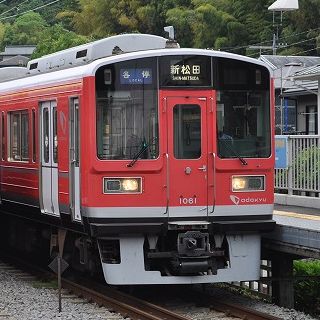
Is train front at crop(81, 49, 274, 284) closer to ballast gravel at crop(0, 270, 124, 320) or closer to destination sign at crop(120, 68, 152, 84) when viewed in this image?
destination sign at crop(120, 68, 152, 84)

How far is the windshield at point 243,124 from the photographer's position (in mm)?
11555

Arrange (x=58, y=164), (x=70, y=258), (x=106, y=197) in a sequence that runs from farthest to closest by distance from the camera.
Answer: (x=70, y=258)
(x=58, y=164)
(x=106, y=197)

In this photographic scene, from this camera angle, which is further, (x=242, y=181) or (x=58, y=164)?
(x=58, y=164)

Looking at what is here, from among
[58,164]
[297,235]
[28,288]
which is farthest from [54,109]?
[297,235]

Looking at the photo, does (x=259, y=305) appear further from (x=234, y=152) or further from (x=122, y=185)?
(x=122, y=185)

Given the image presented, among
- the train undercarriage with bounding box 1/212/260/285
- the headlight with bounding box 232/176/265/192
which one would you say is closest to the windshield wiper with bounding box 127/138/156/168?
the train undercarriage with bounding box 1/212/260/285

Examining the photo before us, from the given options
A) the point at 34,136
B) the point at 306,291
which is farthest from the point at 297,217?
the point at 34,136

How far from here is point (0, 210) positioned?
53.1 ft

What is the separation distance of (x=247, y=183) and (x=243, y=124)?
2.25ft

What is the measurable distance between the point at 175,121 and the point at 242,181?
104 centimetres

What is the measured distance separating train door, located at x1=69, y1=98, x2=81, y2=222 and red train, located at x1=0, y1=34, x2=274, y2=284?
12 mm

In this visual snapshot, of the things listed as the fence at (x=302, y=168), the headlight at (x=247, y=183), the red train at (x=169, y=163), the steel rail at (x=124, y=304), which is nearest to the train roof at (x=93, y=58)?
the red train at (x=169, y=163)

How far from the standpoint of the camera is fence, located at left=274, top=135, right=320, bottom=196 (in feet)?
52.8

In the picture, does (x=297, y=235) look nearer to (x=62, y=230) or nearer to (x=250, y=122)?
(x=250, y=122)
